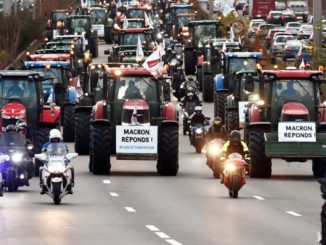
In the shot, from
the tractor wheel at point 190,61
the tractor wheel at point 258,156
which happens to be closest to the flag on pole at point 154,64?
the tractor wheel at point 258,156

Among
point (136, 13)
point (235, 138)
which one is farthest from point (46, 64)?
point (136, 13)

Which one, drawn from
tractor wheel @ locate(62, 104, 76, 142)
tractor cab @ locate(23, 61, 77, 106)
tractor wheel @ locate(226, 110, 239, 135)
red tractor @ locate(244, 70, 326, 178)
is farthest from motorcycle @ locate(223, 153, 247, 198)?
tractor cab @ locate(23, 61, 77, 106)

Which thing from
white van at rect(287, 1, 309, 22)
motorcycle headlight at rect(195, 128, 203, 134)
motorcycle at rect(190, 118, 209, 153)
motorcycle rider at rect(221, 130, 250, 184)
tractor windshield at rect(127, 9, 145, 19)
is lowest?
white van at rect(287, 1, 309, 22)

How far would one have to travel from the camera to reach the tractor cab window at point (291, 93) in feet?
128

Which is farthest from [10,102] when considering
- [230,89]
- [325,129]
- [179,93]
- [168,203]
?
[179,93]

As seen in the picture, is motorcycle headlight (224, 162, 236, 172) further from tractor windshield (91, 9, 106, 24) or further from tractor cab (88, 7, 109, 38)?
tractor windshield (91, 9, 106, 24)

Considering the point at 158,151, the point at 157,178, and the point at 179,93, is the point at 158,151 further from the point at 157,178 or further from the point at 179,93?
the point at 179,93

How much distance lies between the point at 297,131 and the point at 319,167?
1.36m

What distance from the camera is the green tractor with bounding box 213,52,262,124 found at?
55.5m

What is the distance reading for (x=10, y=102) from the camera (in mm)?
41469

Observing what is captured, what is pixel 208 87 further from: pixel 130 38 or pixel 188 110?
pixel 188 110

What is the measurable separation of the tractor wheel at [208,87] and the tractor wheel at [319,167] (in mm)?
28401

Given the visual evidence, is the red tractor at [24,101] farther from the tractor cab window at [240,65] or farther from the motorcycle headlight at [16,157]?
the tractor cab window at [240,65]

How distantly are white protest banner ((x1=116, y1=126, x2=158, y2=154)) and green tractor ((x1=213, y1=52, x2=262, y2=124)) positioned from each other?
53.5 feet
